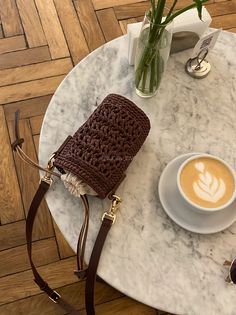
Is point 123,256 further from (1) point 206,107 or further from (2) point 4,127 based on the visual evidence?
(2) point 4,127

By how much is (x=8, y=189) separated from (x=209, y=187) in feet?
2.18

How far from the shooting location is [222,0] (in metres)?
1.48

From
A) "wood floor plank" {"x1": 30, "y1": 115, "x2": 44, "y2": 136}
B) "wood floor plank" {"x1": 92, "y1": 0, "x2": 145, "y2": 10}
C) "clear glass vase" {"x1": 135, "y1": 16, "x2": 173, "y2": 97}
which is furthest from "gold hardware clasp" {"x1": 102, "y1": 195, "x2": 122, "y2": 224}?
"wood floor plank" {"x1": 92, "y1": 0, "x2": 145, "y2": 10}

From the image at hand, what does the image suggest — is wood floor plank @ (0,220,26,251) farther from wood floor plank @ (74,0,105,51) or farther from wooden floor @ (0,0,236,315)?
wood floor plank @ (74,0,105,51)

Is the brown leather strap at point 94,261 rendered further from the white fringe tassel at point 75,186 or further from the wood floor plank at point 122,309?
the wood floor plank at point 122,309

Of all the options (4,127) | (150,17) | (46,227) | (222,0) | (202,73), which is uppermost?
(150,17)

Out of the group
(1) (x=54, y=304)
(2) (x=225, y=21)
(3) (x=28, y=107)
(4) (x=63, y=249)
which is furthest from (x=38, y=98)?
(2) (x=225, y=21)

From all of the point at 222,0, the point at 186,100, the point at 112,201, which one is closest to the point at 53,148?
the point at 112,201

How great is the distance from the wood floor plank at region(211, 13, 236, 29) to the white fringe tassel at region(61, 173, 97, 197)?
99cm

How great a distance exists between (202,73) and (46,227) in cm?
59

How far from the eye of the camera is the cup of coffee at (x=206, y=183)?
0.66 m

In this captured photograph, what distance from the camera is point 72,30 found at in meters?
1.38

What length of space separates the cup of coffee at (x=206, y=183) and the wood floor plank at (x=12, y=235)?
582 millimetres

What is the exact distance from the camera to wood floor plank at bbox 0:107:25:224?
1112 millimetres
